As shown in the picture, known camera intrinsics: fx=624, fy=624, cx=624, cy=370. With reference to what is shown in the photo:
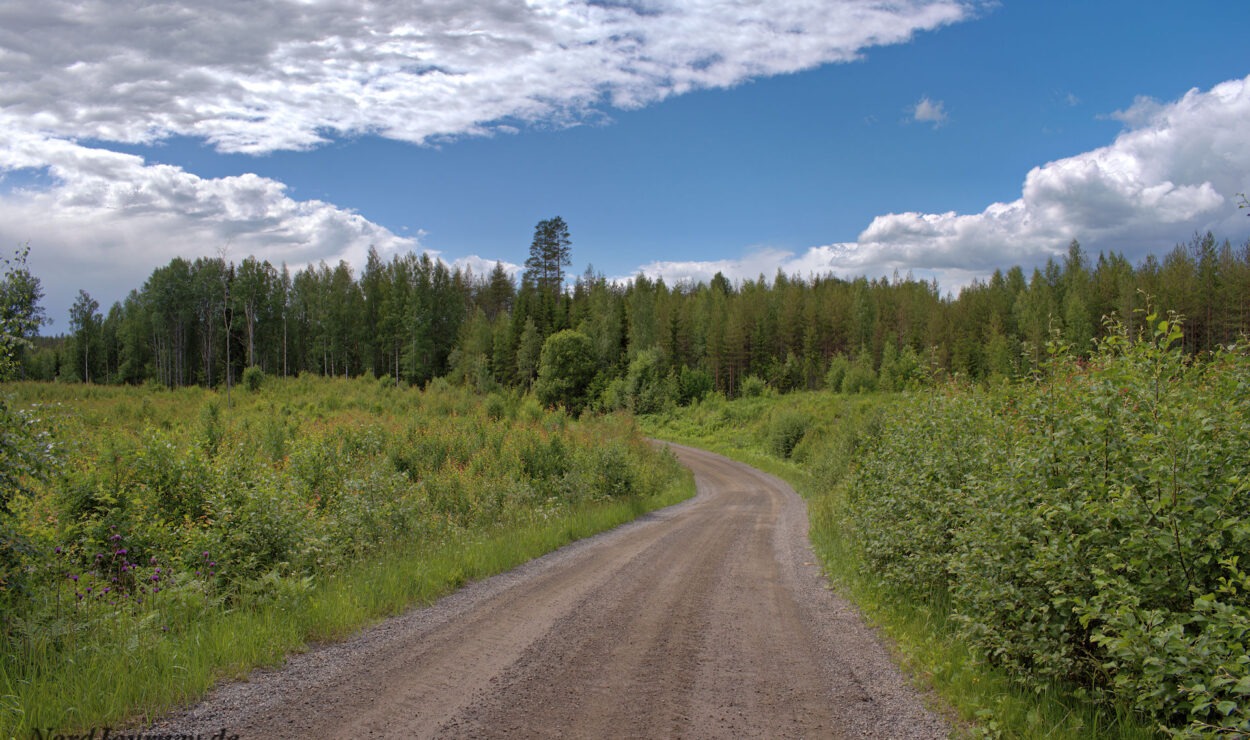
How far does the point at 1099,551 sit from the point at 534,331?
244 ft

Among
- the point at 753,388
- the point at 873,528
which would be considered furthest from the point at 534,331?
the point at 873,528

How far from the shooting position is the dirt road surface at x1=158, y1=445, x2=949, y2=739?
502cm

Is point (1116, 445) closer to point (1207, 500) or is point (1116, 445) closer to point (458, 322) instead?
point (1207, 500)

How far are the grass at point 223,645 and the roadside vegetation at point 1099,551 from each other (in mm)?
6446

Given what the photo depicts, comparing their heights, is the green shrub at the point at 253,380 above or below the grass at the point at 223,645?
above

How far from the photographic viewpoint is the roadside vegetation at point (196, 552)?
5.55 metres

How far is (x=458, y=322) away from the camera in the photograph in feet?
303

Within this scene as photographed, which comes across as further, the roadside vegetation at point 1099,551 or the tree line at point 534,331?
the tree line at point 534,331

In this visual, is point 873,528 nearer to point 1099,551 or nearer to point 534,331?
point 1099,551

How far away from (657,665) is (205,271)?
91139 millimetres

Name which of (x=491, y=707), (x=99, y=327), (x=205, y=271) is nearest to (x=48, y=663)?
(x=491, y=707)

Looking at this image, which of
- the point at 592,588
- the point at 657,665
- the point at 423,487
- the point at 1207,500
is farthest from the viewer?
the point at 423,487

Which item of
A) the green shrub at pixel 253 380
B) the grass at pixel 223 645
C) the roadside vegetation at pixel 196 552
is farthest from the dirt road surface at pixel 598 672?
the green shrub at pixel 253 380

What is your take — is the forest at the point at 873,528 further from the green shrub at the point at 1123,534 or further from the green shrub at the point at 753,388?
the green shrub at the point at 753,388
